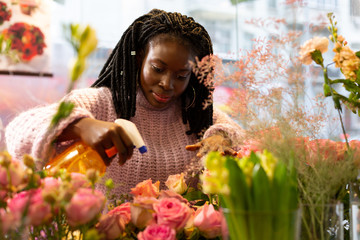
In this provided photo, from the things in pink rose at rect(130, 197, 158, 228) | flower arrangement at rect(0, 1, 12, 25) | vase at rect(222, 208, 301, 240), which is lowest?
pink rose at rect(130, 197, 158, 228)

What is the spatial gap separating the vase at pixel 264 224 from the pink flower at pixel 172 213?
103 mm

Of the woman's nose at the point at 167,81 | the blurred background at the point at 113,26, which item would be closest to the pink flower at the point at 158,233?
the woman's nose at the point at 167,81

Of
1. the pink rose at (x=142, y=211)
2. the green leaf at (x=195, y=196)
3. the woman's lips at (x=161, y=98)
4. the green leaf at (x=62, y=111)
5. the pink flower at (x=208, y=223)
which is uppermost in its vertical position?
the green leaf at (x=62, y=111)

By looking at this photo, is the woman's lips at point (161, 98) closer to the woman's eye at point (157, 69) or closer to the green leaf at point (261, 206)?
the woman's eye at point (157, 69)

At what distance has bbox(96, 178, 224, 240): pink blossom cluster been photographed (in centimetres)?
51

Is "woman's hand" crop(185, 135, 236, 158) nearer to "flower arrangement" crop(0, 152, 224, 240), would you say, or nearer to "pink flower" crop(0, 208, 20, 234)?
"flower arrangement" crop(0, 152, 224, 240)

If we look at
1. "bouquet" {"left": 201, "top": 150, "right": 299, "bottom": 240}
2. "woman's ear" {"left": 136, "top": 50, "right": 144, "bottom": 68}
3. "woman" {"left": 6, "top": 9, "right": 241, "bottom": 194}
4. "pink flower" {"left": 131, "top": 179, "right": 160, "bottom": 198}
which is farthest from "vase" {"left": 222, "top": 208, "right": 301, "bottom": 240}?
"woman's ear" {"left": 136, "top": 50, "right": 144, "bottom": 68}

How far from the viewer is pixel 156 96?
3.32ft

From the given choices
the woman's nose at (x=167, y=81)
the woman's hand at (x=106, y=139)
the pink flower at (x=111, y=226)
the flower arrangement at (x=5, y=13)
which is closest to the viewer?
the pink flower at (x=111, y=226)

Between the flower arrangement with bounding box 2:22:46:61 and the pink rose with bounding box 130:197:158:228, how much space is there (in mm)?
1461

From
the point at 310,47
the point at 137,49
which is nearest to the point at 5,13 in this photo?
the point at 137,49

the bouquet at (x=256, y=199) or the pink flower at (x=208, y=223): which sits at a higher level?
the bouquet at (x=256, y=199)

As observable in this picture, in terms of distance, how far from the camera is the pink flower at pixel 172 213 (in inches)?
20.5

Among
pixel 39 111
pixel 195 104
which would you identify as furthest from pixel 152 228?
pixel 195 104
